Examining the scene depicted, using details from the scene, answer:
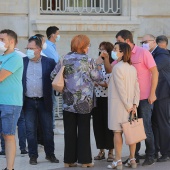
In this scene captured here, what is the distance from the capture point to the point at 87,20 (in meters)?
12.7

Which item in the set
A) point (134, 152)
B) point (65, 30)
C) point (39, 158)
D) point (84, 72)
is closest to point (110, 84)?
point (84, 72)

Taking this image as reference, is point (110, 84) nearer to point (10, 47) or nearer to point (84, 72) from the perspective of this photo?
point (84, 72)

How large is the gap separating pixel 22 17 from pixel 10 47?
413 centimetres

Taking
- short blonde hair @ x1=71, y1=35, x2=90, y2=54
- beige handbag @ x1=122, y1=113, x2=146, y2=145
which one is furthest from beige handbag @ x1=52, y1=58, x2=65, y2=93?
beige handbag @ x1=122, y1=113, x2=146, y2=145

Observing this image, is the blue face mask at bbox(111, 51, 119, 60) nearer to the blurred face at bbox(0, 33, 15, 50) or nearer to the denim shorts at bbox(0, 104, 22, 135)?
the blurred face at bbox(0, 33, 15, 50)

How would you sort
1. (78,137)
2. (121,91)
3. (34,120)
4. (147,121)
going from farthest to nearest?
(34,120), (147,121), (78,137), (121,91)

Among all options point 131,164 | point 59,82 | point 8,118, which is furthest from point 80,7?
point 8,118

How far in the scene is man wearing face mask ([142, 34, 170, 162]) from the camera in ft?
31.2

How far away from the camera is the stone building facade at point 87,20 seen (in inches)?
486

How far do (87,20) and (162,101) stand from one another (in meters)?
3.59

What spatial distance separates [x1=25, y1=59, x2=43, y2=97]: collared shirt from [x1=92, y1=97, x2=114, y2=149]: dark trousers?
83 cm

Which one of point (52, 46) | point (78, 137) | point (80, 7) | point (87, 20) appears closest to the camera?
point (78, 137)

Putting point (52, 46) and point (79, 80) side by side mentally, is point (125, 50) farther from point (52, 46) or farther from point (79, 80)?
point (52, 46)

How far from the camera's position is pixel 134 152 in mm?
9109
